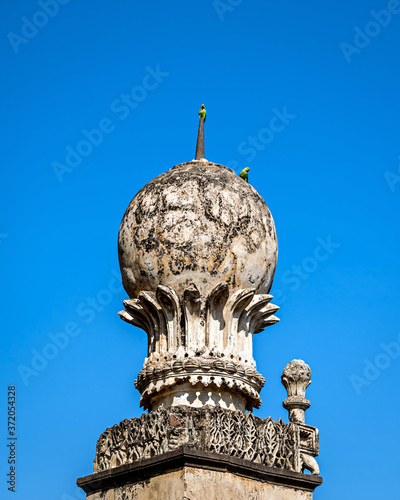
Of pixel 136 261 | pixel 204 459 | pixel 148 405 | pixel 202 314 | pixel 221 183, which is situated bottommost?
pixel 204 459

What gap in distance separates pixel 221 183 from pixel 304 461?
4.12m

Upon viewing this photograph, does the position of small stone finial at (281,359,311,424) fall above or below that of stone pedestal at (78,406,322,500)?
above

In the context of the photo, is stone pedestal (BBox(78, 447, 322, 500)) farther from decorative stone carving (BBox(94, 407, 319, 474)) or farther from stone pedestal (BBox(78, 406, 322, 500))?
decorative stone carving (BBox(94, 407, 319, 474))

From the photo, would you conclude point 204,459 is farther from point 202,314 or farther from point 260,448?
point 202,314

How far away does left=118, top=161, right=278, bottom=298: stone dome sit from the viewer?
1381 centimetres

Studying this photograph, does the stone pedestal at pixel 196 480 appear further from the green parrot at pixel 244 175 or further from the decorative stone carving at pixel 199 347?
the green parrot at pixel 244 175

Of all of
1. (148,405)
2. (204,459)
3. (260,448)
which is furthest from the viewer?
(148,405)

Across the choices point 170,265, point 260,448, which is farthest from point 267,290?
point 260,448

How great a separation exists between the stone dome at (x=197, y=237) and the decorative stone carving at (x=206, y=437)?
1845 millimetres

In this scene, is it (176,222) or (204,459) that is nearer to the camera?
(204,459)

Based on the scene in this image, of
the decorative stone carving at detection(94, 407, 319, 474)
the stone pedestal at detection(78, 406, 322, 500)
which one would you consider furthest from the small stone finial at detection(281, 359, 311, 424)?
the stone pedestal at detection(78, 406, 322, 500)

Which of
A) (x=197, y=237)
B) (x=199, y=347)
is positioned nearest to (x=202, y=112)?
(x=197, y=237)

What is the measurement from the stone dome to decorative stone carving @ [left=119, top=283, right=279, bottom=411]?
21 centimetres

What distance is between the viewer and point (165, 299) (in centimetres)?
1383
